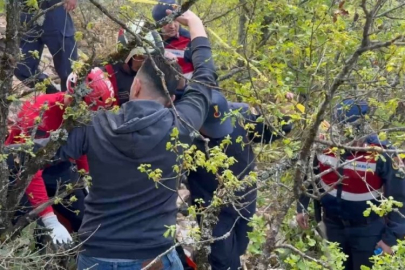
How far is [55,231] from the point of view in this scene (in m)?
3.73

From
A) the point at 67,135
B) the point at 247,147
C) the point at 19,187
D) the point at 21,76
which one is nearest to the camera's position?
the point at 67,135

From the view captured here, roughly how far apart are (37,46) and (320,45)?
2.85m

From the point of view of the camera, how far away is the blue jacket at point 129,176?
307 centimetres

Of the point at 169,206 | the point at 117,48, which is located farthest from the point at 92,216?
the point at 117,48

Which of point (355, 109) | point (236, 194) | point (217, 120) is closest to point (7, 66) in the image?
point (217, 120)

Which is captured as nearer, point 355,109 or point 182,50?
point 355,109

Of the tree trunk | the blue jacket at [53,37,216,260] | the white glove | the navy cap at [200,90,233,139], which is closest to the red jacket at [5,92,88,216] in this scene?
the white glove

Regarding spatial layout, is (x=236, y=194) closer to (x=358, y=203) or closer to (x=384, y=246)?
(x=358, y=203)

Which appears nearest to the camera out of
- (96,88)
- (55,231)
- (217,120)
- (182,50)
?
(96,88)

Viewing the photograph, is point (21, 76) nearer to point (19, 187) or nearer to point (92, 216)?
point (19, 187)

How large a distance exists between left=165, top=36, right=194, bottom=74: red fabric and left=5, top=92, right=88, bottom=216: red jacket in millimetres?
1095

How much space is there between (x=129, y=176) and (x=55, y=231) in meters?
0.88

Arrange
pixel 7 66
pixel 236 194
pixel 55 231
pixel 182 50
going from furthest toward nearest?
pixel 182 50 → pixel 236 194 → pixel 55 231 → pixel 7 66

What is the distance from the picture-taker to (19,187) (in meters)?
3.43
